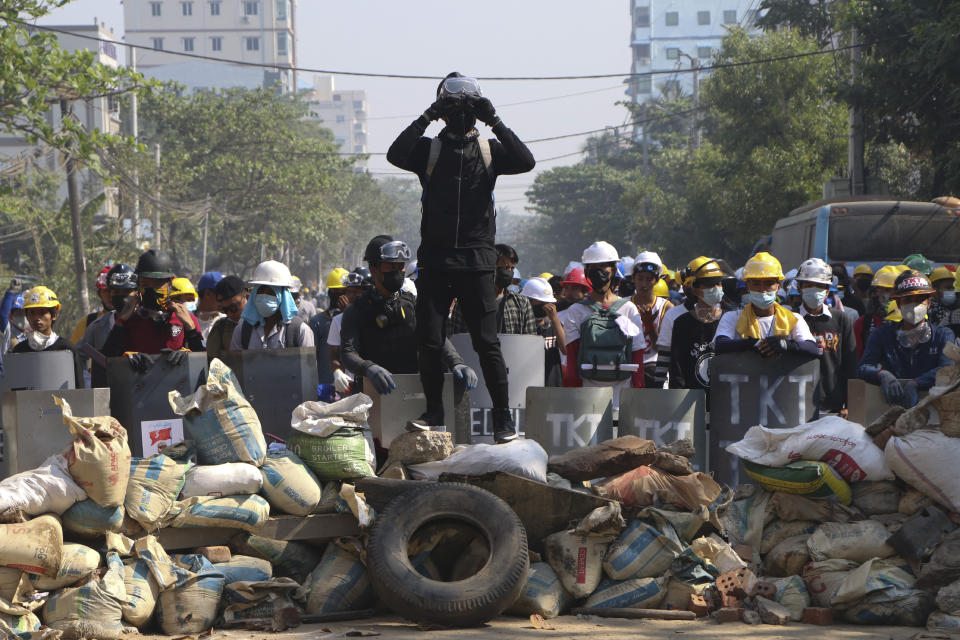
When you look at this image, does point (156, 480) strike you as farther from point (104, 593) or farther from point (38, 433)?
point (38, 433)

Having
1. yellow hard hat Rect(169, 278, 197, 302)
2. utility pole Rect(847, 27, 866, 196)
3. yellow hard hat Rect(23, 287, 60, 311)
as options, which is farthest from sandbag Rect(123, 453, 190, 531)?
utility pole Rect(847, 27, 866, 196)

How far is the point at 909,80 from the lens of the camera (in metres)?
20.6

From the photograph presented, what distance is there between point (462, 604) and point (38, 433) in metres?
2.61

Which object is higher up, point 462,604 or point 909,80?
point 909,80

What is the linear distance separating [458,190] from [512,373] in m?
1.55

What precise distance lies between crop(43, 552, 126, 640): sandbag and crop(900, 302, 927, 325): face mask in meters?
4.92

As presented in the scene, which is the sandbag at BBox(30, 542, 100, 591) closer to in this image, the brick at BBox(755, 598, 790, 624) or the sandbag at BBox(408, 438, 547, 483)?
the sandbag at BBox(408, 438, 547, 483)

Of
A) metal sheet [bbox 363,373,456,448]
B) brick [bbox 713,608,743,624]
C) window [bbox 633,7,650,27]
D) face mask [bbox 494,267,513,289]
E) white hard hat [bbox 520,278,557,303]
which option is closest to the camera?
brick [bbox 713,608,743,624]

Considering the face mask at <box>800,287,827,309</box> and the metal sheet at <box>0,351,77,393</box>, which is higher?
the face mask at <box>800,287,827,309</box>

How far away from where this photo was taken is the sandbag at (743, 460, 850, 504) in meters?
6.21

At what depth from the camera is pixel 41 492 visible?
18.4 ft

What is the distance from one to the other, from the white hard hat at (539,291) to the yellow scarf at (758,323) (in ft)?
6.34

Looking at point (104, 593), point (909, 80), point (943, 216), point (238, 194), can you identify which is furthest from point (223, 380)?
point (238, 194)

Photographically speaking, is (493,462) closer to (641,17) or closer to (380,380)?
(380,380)
